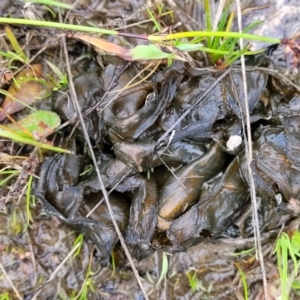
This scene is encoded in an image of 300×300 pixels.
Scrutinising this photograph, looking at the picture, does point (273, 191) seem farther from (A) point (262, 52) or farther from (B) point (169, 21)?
(B) point (169, 21)

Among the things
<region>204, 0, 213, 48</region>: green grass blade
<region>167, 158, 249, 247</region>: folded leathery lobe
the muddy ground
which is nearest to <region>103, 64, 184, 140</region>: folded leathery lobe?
the muddy ground

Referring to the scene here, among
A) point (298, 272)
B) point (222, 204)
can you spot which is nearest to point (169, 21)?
point (222, 204)

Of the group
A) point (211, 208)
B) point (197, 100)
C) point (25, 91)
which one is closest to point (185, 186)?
Result: point (211, 208)

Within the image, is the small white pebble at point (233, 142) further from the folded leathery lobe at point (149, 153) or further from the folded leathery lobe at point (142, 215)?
the folded leathery lobe at point (142, 215)

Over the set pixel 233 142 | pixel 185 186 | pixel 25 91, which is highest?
pixel 25 91

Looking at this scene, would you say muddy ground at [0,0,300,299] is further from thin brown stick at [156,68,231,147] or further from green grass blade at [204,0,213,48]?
green grass blade at [204,0,213,48]

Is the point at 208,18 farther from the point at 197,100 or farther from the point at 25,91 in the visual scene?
the point at 25,91

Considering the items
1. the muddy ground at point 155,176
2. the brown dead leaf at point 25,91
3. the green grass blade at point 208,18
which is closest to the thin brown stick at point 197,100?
the muddy ground at point 155,176
